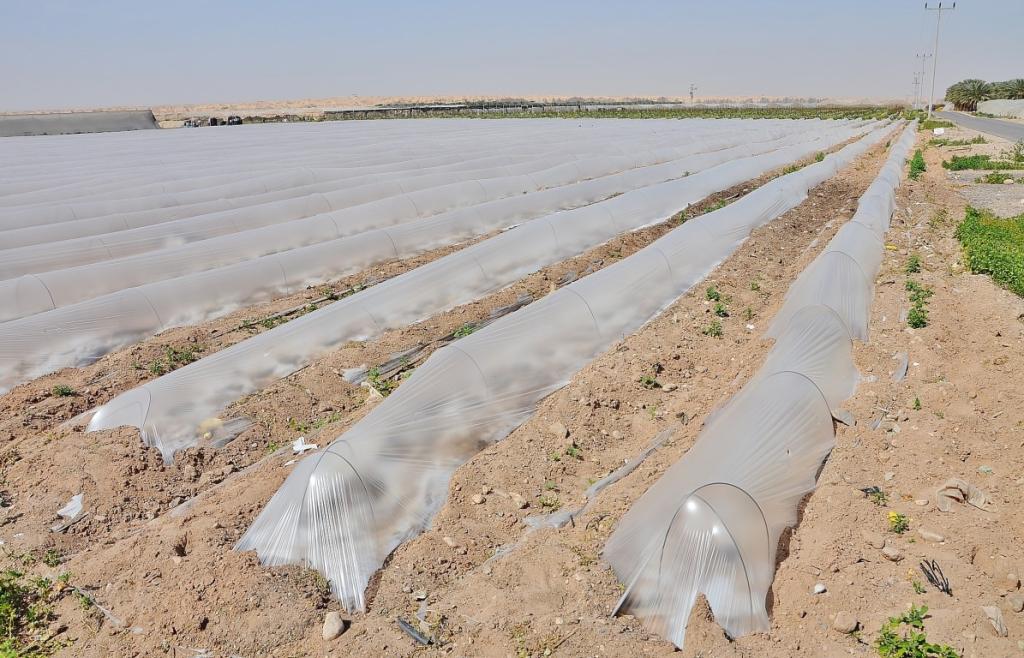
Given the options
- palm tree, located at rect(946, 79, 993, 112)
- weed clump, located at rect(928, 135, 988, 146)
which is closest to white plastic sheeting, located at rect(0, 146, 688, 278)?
weed clump, located at rect(928, 135, 988, 146)

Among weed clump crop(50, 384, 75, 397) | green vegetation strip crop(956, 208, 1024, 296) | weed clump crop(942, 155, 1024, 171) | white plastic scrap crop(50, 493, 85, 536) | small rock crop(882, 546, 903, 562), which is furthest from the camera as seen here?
weed clump crop(942, 155, 1024, 171)

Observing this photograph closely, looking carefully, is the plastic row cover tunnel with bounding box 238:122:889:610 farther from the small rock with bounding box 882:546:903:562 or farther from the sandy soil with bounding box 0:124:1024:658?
the small rock with bounding box 882:546:903:562

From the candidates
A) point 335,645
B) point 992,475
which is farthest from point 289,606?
point 992,475

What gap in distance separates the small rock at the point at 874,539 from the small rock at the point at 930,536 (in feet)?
0.73

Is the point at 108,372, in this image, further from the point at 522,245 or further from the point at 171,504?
the point at 522,245

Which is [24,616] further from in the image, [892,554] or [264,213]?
Answer: [264,213]

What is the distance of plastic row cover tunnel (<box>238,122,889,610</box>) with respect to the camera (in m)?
4.13

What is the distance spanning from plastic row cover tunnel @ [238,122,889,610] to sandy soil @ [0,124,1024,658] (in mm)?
161

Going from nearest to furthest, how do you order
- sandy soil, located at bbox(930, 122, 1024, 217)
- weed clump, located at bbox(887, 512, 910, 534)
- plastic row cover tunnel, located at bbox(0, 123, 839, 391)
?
1. weed clump, located at bbox(887, 512, 910, 534)
2. plastic row cover tunnel, located at bbox(0, 123, 839, 391)
3. sandy soil, located at bbox(930, 122, 1024, 217)

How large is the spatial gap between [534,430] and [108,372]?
452 cm

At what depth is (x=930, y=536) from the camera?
3.83 m

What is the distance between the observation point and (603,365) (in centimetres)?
651

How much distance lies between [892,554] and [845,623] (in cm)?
67

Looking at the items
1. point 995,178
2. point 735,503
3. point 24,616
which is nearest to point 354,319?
point 24,616
